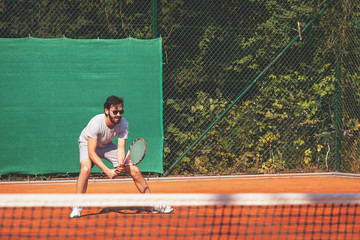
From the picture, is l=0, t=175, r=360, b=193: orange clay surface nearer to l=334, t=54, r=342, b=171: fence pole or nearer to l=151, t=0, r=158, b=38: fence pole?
l=334, t=54, r=342, b=171: fence pole

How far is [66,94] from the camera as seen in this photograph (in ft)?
24.2

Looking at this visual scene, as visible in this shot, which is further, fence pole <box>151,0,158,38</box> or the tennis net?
fence pole <box>151,0,158,38</box>

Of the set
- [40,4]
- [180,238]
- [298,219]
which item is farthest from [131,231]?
[40,4]

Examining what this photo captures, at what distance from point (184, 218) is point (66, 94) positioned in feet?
11.0

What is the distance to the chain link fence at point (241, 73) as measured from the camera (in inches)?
311

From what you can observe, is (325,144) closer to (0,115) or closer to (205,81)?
(205,81)

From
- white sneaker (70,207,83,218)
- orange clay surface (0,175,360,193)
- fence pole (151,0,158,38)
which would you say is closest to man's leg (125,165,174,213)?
white sneaker (70,207,83,218)

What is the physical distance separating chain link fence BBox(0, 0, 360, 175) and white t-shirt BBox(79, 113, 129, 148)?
2.67 meters

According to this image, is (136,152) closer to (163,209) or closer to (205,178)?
(163,209)

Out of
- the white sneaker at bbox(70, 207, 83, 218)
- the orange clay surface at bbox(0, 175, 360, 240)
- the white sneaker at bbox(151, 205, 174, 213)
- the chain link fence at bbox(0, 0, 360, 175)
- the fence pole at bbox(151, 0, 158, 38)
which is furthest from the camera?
the chain link fence at bbox(0, 0, 360, 175)

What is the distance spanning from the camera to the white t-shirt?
4902mm

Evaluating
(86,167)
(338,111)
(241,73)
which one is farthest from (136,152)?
(338,111)

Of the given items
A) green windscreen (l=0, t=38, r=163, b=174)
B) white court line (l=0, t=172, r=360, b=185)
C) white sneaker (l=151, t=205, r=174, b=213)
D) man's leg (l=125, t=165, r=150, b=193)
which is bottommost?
white sneaker (l=151, t=205, r=174, b=213)

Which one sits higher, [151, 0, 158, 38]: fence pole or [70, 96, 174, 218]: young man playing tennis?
[151, 0, 158, 38]: fence pole
